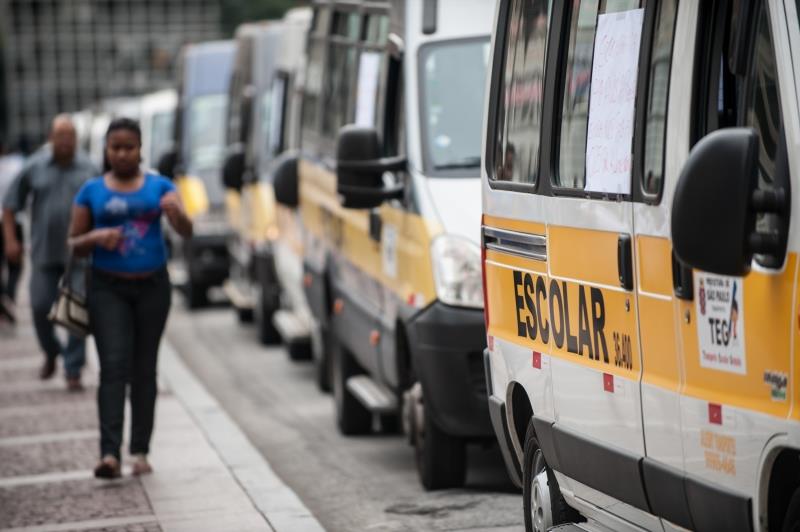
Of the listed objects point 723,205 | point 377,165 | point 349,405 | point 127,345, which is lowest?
point 349,405

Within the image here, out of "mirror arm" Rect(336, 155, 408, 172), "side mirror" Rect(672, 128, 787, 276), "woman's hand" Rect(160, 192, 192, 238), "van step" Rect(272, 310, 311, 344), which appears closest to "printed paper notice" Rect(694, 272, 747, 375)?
"side mirror" Rect(672, 128, 787, 276)

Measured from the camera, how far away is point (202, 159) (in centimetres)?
2367

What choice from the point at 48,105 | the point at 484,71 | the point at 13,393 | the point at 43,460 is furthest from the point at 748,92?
the point at 48,105

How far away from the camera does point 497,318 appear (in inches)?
297

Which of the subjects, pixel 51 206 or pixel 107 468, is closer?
pixel 107 468

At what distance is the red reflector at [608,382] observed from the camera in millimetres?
6039

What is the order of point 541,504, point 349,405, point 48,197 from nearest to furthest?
1. point 541,504
2. point 349,405
3. point 48,197

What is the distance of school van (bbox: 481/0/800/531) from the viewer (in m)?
4.73

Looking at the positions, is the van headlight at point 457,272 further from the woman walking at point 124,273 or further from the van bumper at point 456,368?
the woman walking at point 124,273

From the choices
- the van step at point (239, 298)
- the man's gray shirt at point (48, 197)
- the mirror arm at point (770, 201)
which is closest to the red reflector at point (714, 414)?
the mirror arm at point (770, 201)

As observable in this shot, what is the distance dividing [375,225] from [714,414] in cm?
554

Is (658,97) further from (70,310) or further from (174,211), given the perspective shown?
(70,310)

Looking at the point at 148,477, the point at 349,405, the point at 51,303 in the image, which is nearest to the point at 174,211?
the point at 148,477

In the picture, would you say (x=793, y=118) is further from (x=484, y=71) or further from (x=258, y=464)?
(x=258, y=464)
